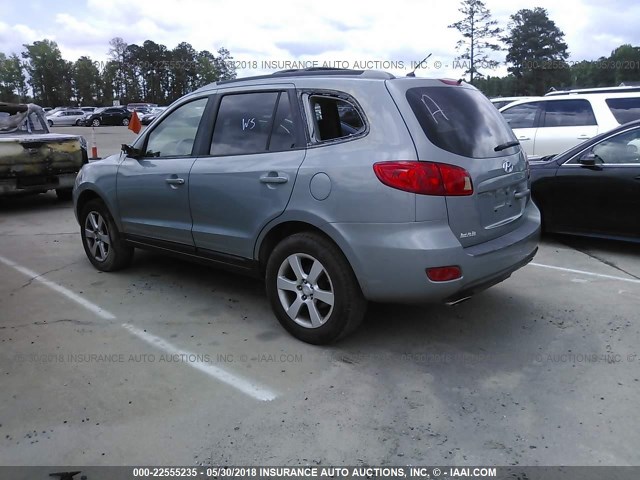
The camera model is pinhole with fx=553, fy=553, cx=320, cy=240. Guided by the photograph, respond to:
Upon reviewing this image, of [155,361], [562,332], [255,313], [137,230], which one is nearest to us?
[155,361]

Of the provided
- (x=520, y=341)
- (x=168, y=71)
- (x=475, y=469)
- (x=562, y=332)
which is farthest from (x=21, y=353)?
(x=168, y=71)

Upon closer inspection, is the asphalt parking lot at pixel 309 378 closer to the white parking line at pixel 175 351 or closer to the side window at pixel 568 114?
the white parking line at pixel 175 351

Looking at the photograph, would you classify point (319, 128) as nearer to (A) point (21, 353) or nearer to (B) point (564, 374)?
(B) point (564, 374)

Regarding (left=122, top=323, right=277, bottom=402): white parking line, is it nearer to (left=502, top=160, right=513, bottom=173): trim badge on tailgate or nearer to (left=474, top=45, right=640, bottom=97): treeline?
(left=502, top=160, right=513, bottom=173): trim badge on tailgate

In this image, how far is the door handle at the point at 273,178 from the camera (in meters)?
3.78

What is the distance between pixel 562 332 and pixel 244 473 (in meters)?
2.63

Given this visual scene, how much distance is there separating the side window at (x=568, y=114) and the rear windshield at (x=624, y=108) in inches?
12.2

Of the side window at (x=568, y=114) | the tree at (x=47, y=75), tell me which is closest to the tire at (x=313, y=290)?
the side window at (x=568, y=114)

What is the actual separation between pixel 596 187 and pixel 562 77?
78890 millimetres

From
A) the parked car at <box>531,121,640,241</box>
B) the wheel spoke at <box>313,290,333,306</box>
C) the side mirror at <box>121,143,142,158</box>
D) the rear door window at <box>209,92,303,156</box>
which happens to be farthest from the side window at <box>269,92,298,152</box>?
the parked car at <box>531,121,640,241</box>

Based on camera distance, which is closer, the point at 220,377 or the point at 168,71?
the point at 220,377

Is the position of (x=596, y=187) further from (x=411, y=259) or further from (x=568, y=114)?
(x=411, y=259)

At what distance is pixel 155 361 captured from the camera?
372 cm

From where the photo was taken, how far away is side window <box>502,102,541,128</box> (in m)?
9.43
